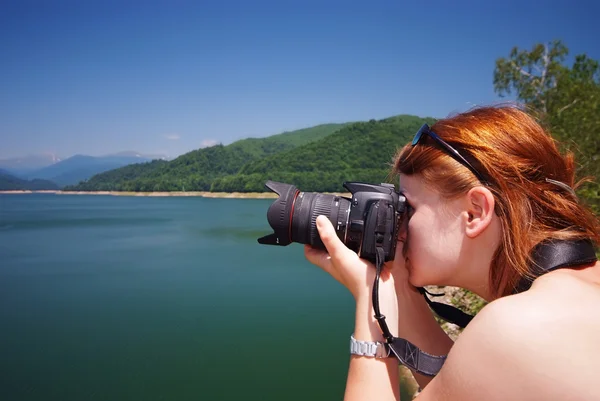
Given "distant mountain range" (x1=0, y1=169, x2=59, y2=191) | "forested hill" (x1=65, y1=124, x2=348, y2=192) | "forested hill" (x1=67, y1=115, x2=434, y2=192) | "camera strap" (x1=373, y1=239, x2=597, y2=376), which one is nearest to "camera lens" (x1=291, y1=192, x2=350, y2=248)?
"camera strap" (x1=373, y1=239, x2=597, y2=376)

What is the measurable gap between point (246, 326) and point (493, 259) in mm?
5954

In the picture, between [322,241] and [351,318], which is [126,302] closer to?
[351,318]

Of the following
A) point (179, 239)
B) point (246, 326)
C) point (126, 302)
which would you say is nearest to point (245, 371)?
point (246, 326)

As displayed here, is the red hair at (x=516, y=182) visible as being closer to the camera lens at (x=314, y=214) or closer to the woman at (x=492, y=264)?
the woman at (x=492, y=264)

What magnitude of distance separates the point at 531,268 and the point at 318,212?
53 cm

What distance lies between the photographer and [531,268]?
764mm

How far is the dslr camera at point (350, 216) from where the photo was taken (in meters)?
1.00

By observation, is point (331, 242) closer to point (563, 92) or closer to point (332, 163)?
point (563, 92)

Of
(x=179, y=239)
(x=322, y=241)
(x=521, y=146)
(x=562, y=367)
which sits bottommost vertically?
(x=179, y=239)

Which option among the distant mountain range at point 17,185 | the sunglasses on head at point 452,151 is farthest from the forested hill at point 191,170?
the sunglasses on head at point 452,151

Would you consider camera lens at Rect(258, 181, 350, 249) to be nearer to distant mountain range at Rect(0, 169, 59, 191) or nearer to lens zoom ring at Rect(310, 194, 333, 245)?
lens zoom ring at Rect(310, 194, 333, 245)

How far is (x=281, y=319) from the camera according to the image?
6.66 metres

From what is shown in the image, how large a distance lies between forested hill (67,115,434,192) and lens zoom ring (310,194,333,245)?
29476 millimetres

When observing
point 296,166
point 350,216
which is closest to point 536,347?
point 350,216
